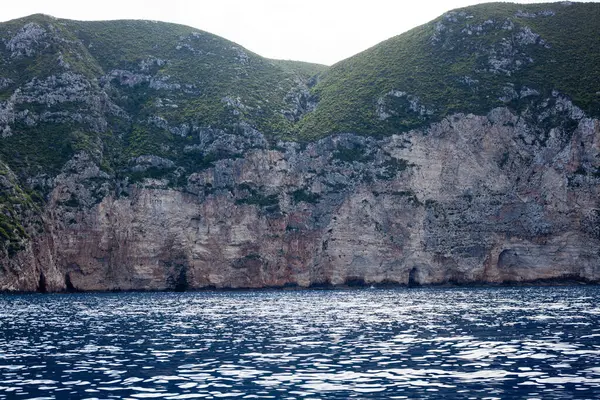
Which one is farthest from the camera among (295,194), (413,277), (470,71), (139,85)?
(139,85)

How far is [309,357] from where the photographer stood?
24.9 m

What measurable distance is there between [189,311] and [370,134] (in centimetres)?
6744

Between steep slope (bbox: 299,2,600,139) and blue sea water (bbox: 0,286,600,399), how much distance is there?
7542 centimetres

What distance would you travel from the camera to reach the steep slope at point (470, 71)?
11162 centimetres

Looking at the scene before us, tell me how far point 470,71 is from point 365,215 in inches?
1573

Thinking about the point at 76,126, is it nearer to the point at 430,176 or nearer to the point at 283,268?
the point at 283,268

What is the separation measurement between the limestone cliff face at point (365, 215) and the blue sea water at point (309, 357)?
56.5 m

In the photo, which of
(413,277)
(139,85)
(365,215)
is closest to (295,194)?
(365,215)

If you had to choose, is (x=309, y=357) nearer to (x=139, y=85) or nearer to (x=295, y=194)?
(x=295, y=194)

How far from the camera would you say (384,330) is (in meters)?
34.3

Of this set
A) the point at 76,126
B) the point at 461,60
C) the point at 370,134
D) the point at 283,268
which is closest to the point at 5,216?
the point at 76,126

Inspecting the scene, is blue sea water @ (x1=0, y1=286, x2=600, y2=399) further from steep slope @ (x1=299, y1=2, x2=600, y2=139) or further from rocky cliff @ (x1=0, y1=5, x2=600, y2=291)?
steep slope @ (x1=299, y1=2, x2=600, y2=139)

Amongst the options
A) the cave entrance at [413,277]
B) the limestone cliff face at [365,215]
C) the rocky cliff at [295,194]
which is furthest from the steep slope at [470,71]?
the cave entrance at [413,277]

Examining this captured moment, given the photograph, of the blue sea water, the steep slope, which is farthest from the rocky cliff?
the blue sea water
